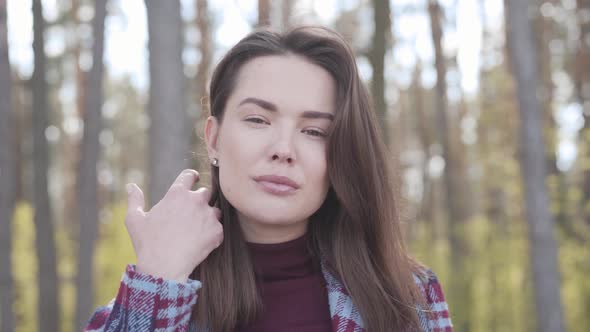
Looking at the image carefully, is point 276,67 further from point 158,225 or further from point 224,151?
point 158,225

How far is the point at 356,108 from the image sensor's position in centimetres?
199

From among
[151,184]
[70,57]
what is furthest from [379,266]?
[70,57]

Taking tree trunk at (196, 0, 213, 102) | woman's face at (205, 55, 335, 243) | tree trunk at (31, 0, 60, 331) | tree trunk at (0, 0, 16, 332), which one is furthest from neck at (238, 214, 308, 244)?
tree trunk at (196, 0, 213, 102)

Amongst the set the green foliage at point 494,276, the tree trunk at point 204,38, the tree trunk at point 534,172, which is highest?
the tree trunk at point 204,38

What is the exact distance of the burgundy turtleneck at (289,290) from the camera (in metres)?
1.93

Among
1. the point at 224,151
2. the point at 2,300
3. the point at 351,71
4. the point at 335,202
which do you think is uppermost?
the point at 351,71

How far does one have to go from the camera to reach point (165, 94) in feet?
19.1

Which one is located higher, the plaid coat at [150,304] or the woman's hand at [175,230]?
the woman's hand at [175,230]

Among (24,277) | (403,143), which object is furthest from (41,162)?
(403,143)

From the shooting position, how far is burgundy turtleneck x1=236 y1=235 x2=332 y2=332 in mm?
1929

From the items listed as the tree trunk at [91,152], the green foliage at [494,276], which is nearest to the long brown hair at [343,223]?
the tree trunk at [91,152]

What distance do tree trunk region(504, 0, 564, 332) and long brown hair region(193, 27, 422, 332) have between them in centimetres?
654

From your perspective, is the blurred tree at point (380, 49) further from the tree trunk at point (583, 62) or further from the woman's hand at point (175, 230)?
the tree trunk at point (583, 62)

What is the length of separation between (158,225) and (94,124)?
310 inches
